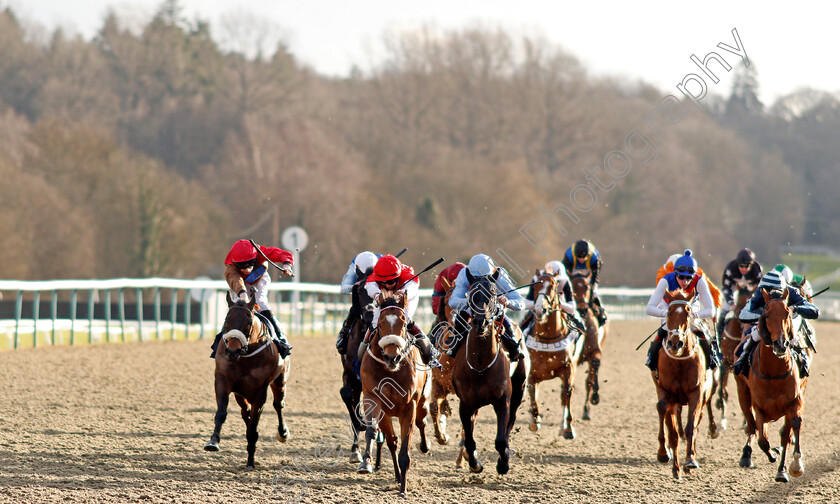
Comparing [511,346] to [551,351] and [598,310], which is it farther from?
[598,310]

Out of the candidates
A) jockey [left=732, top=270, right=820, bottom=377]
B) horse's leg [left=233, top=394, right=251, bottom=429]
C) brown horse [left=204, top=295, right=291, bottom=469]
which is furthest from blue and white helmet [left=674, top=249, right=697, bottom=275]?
horse's leg [left=233, top=394, right=251, bottom=429]

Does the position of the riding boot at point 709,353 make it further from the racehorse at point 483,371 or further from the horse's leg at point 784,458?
the racehorse at point 483,371

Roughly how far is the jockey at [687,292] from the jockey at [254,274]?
292cm

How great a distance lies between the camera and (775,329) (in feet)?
23.2

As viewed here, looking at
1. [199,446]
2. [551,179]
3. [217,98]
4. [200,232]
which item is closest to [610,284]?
[551,179]

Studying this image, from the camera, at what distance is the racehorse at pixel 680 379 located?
7.31 metres

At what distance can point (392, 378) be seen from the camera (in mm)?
6586

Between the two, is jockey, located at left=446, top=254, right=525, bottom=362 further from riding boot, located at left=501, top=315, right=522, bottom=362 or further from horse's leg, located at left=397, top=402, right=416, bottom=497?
horse's leg, located at left=397, top=402, right=416, bottom=497

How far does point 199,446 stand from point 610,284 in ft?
114

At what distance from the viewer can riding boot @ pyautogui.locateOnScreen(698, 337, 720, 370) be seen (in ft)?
26.5

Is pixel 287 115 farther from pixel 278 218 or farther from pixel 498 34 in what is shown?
pixel 498 34

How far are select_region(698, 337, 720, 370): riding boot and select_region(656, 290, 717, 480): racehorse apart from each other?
1.17 feet

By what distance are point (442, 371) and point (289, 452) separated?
1.46m

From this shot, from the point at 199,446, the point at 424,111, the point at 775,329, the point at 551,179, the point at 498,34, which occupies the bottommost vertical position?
the point at 199,446
